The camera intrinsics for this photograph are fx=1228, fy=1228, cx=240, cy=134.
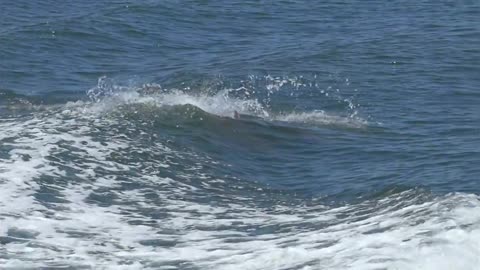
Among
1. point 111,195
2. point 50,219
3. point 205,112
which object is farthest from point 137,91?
point 50,219

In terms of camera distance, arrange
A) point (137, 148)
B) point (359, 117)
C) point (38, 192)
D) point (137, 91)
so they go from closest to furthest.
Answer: point (38, 192)
point (137, 148)
point (359, 117)
point (137, 91)

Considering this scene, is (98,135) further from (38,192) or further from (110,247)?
(110,247)

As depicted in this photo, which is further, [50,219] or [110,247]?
[50,219]

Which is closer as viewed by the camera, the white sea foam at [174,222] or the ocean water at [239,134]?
the white sea foam at [174,222]

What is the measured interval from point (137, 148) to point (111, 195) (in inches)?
86.5

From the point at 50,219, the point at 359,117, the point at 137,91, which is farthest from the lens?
the point at 137,91

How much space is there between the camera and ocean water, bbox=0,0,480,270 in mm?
10930

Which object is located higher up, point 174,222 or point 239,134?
point 239,134

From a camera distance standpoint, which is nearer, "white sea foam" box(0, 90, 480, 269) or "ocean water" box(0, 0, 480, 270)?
"white sea foam" box(0, 90, 480, 269)

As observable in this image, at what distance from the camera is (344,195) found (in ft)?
44.9

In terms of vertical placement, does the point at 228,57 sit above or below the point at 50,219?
above

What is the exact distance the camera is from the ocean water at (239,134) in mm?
10930

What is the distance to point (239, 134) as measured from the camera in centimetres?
1658

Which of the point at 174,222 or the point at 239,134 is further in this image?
the point at 239,134
